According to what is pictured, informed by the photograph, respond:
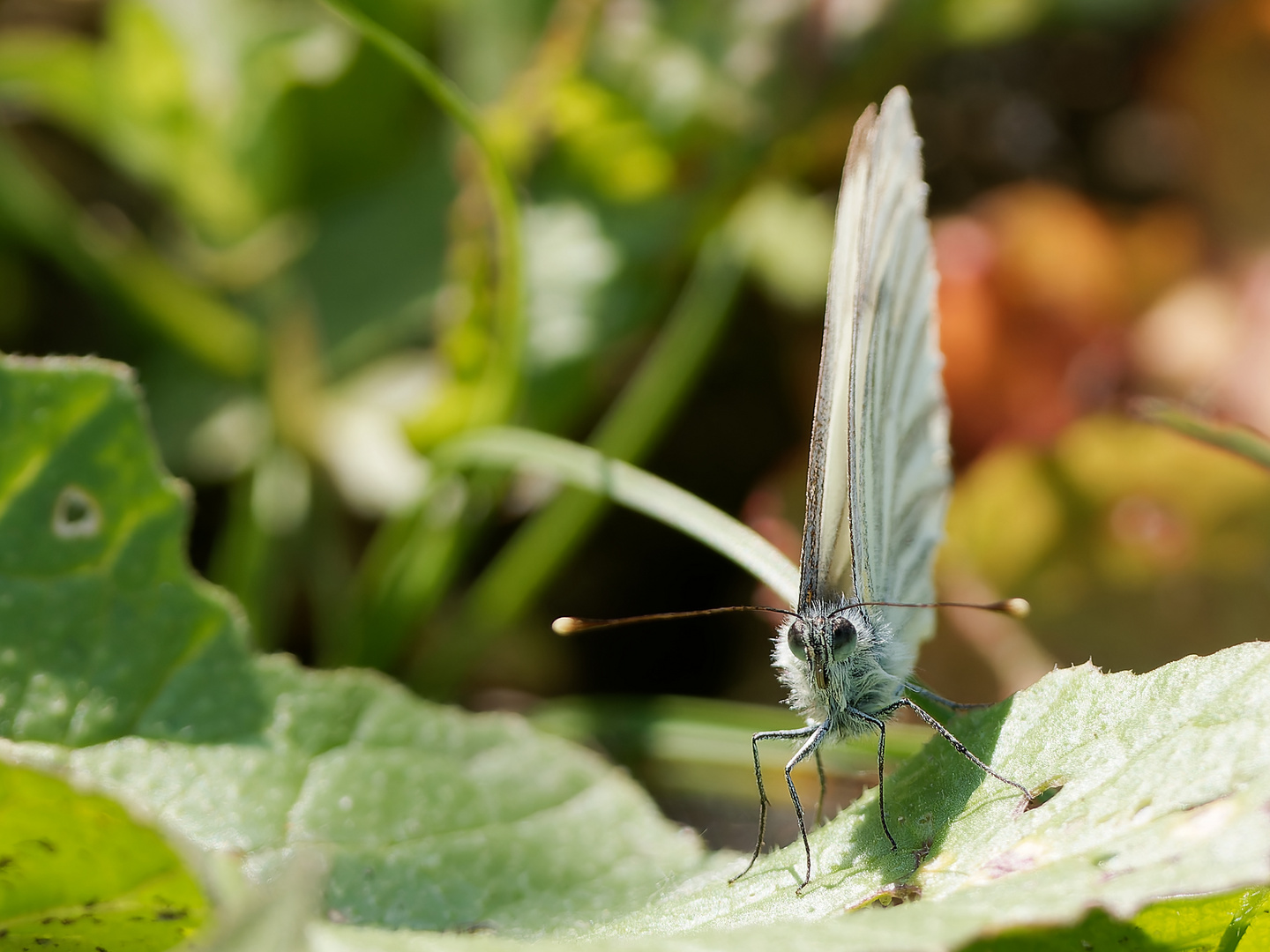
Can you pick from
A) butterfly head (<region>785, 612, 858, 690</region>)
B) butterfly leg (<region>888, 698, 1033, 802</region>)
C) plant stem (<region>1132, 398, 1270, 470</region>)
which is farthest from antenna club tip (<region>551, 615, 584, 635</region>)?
plant stem (<region>1132, 398, 1270, 470</region>)

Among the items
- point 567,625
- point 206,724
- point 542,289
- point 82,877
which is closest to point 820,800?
point 567,625

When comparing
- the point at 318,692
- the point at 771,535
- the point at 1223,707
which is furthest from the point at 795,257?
the point at 1223,707

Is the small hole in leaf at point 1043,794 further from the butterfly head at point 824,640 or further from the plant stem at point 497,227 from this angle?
the plant stem at point 497,227

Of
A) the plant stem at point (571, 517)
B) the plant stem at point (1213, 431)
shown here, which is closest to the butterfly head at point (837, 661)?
the plant stem at point (1213, 431)

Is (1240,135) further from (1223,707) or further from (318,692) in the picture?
(318,692)

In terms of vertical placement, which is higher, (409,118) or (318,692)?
(409,118)

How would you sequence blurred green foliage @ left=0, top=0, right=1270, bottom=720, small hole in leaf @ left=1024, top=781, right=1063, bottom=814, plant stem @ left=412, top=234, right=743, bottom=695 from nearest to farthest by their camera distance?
small hole in leaf @ left=1024, top=781, right=1063, bottom=814 → blurred green foliage @ left=0, top=0, right=1270, bottom=720 → plant stem @ left=412, top=234, right=743, bottom=695

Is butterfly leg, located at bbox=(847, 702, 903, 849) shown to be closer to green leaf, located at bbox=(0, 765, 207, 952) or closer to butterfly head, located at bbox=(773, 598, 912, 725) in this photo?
butterfly head, located at bbox=(773, 598, 912, 725)

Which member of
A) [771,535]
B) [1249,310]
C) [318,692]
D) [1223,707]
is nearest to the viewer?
[1223,707]
